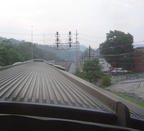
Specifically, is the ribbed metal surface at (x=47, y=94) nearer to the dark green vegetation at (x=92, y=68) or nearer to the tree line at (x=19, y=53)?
the dark green vegetation at (x=92, y=68)

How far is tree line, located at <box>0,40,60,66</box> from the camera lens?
2218 cm

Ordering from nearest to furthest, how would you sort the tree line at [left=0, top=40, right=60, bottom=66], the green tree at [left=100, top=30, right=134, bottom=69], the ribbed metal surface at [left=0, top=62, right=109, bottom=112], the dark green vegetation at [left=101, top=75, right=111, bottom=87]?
the ribbed metal surface at [left=0, top=62, right=109, bottom=112], the dark green vegetation at [left=101, top=75, right=111, bottom=87], the green tree at [left=100, top=30, right=134, bottom=69], the tree line at [left=0, top=40, right=60, bottom=66]

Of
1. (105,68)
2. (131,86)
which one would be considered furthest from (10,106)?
(105,68)

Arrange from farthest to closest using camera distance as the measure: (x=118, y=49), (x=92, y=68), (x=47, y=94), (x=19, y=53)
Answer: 1. (x=19, y=53)
2. (x=118, y=49)
3. (x=92, y=68)
4. (x=47, y=94)

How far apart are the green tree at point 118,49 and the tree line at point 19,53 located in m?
7.01

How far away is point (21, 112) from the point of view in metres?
1.59

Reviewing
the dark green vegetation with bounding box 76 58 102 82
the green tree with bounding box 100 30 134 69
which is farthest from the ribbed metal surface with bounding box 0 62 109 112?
the green tree with bounding box 100 30 134 69

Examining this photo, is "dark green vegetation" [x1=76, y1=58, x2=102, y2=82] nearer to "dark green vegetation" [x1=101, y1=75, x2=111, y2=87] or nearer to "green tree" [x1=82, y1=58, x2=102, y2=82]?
"green tree" [x1=82, y1=58, x2=102, y2=82]

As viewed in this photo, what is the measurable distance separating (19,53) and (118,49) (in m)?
11.4

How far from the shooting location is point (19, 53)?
2580cm

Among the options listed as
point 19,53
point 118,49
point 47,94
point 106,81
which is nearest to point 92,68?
point 106,81

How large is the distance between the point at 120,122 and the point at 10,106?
31.3 inches

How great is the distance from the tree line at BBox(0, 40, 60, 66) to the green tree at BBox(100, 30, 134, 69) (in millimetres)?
7005

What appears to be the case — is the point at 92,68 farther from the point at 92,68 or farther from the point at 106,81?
the point at 106,81
